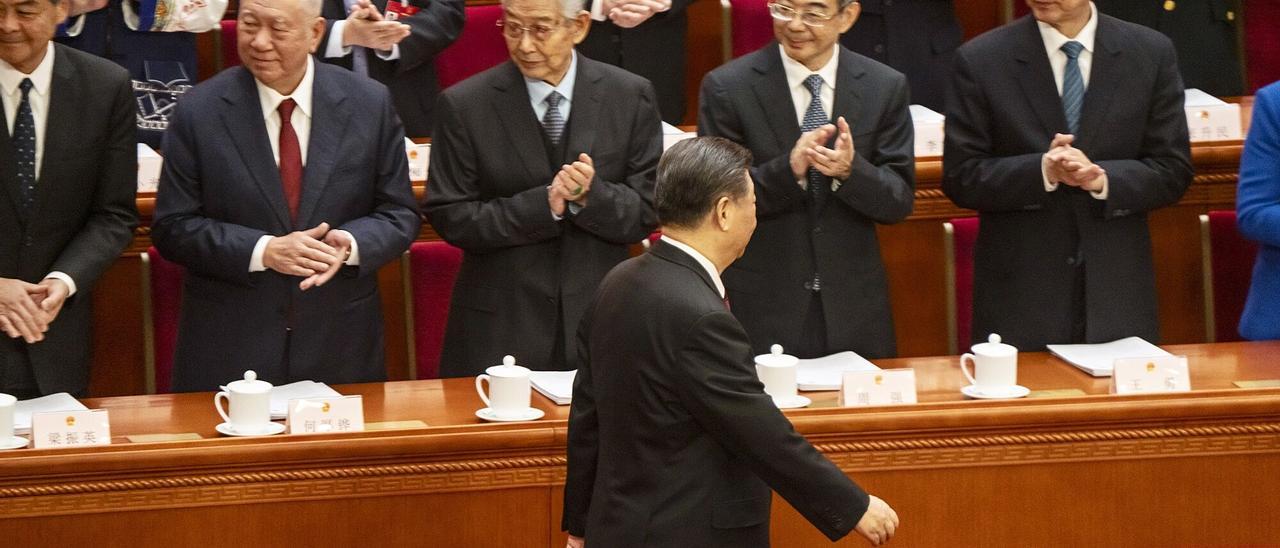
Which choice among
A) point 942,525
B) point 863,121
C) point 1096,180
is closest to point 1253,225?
point 1096,180

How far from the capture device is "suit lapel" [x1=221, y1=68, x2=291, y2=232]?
3188 millimetres

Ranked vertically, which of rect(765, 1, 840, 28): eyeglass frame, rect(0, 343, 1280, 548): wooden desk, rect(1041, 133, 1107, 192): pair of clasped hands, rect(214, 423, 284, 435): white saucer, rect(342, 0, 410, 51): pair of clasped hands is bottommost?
rect(0, 343, 1280, 548): wooden desk

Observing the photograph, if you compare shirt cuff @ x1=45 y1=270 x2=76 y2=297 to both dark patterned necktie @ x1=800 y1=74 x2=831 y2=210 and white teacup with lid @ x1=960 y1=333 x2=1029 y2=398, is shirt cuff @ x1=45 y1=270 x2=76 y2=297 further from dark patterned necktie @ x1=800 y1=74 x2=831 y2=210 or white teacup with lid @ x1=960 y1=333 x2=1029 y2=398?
white teacup with lid @ x1=960 y1=333 x2=1029 y2=398

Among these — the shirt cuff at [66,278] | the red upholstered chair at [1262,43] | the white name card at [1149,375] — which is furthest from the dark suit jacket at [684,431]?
the red upholstered chair at [1262,43]

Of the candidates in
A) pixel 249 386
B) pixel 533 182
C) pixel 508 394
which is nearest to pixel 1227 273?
pixel 533 182

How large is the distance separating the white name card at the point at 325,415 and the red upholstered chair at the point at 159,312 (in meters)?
1.02

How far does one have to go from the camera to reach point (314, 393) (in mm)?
2988

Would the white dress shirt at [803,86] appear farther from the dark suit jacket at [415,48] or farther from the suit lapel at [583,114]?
the dark suit jacket at [415,48]

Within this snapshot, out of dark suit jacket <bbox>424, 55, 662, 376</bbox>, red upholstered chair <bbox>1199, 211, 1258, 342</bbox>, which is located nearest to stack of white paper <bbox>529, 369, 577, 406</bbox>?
dark suit jacket <bbox>424, 55, 662, 376</bbox>

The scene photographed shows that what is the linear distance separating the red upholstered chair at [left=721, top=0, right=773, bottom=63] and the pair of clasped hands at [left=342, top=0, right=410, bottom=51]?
104cm

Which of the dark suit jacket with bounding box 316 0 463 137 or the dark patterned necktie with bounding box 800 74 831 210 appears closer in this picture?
the dark patterned necktie with bounding box 800 74 831 210

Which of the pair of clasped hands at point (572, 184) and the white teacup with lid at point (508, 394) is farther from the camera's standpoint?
the pair of clasped hands at point (572, 184)

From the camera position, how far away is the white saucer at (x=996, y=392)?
9.76ft

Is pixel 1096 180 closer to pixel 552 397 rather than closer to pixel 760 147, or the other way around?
pixel 760 147
